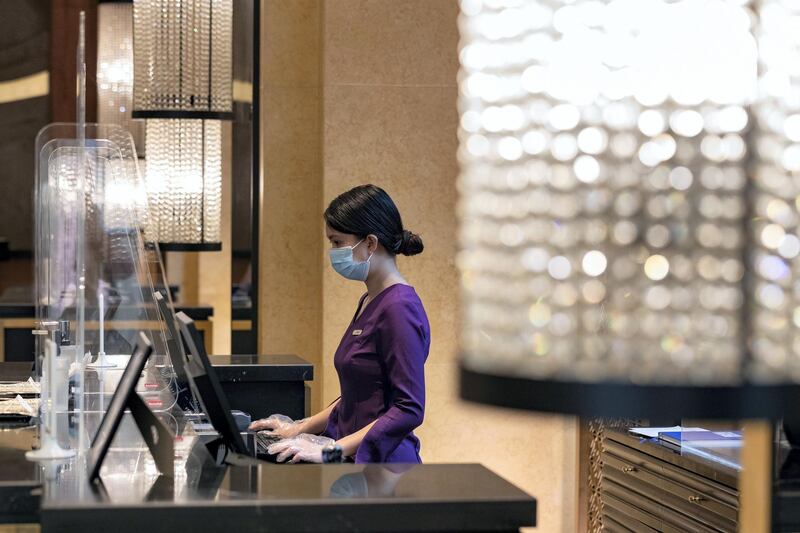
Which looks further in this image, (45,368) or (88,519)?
(45,368)

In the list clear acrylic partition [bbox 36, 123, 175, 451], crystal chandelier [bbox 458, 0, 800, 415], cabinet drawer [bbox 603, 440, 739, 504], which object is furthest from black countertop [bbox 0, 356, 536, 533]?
cabinet drawer [bbox 603, 440, 739, 504]

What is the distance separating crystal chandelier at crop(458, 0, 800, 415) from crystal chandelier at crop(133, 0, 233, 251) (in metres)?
4.26

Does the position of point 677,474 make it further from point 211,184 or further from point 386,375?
point 211,184

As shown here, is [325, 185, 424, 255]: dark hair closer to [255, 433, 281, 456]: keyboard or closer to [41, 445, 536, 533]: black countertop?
[255, 433, 281, 456]: keyboard

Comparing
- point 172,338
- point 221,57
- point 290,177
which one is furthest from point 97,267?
point 290,177

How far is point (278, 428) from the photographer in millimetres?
3465

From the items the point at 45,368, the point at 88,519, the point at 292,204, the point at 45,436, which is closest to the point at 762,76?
the point at 88,519

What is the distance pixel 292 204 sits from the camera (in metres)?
5.92

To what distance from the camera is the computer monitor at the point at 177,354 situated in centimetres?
316

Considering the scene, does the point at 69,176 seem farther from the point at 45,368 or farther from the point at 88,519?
the point at 88,519

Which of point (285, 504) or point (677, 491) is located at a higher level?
point (285, 504)

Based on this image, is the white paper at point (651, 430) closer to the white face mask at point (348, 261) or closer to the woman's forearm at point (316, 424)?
the woman's forearm at point (316, 424)

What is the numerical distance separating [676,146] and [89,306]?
97.9 inches

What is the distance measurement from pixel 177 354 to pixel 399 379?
64cm
